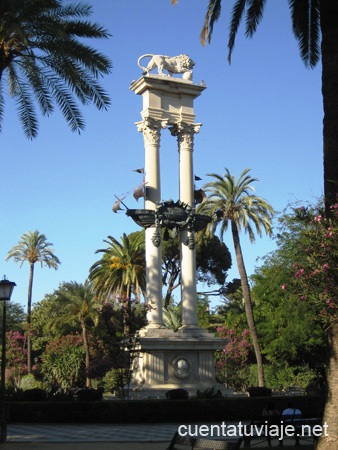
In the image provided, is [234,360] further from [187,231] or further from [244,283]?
[187,231]

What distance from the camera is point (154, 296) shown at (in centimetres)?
3191

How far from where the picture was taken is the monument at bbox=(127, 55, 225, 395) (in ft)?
100

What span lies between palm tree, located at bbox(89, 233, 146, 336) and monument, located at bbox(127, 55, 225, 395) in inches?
629

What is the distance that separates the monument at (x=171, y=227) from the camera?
100 ft

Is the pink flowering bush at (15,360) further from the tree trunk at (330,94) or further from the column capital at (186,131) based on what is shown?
the tree trunk at (330,94)

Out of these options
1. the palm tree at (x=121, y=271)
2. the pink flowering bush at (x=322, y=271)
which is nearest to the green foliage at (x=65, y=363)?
the palm tree at (x=121, y=271)

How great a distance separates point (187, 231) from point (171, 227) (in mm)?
1001

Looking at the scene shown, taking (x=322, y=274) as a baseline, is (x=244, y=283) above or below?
above

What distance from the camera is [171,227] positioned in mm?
32906

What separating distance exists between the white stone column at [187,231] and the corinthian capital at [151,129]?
1.23m

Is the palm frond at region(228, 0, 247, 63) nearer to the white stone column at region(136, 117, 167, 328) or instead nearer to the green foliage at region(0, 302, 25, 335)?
the white stone column at region(136, 117, 167, 328)

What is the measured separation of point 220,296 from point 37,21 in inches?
1980

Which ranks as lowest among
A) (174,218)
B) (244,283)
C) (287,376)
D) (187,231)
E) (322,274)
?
(287,376)

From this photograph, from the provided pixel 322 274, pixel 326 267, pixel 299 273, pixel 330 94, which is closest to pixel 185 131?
pixel 330 94
